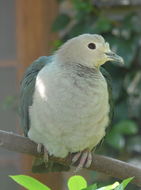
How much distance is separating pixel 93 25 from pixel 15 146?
1.25 m

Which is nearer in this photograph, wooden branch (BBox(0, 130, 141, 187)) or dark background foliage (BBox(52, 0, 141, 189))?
wooden branch (BBox(0, 130, 141, 187))

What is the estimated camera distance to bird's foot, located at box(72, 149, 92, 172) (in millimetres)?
1438

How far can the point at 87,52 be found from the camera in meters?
1.44

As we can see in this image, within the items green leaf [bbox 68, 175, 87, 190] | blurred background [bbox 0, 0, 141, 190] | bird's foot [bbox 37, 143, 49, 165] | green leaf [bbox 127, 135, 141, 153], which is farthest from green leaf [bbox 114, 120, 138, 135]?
green leaf [bbox 68, 175, 87, 190]

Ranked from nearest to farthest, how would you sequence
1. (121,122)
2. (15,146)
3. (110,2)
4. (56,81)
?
(15,146) < (56,81) < (121,122) < (110,2)

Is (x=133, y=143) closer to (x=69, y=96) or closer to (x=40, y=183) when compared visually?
(x=69, y=96)

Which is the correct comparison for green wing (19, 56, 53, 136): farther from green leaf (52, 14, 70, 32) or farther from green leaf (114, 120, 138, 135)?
green leaf (52, 14, 70, 32)

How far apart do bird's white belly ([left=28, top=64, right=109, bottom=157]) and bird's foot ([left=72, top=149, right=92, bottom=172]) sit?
0.11 feet

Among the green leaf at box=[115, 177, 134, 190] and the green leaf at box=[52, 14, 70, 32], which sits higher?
the green leaf at box=[115, 177, 134, 190]

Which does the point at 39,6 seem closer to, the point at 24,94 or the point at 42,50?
the point at 42,50

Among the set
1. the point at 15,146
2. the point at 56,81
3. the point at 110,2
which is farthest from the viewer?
the point at 110,2

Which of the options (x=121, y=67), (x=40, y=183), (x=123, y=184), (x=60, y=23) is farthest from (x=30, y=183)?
(x=60, y=23)

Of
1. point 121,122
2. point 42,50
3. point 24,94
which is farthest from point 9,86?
point 24,94

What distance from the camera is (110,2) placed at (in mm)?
2520
